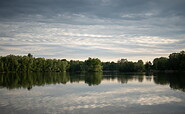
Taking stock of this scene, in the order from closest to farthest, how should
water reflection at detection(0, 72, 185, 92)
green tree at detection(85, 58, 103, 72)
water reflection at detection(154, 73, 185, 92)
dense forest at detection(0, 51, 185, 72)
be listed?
1. water reflection at detection(154, 73, 185, 92)
2. water reflection at detection(0, 72, 185, 92)
3. dense forest at detection(0, 51, 185, 72)
4. green tree at detection(85, 58, 103, 72)

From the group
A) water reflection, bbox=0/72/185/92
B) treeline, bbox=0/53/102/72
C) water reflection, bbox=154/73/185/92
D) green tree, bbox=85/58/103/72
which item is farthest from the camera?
green tree, bbox=85/58/103/72

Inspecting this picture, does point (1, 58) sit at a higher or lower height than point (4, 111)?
higher

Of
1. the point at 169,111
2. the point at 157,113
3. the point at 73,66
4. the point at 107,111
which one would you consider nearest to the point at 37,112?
the point at 107,111

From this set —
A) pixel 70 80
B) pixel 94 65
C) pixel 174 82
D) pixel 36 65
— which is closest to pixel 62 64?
pixel 36 65

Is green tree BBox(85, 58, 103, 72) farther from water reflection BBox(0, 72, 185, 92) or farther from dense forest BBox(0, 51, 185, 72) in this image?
water reflection BBox(0, 72, 185, 92)

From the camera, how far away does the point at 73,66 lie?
176 m

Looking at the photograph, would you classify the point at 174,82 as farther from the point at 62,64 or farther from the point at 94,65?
the point at 62,64

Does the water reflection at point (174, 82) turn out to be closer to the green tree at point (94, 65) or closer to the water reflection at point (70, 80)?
the water reflection at point (70, 80)

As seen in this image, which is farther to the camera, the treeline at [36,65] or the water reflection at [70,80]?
the treeline at [36,65]

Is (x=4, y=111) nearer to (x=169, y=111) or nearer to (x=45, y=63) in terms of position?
(x=169, y=111)

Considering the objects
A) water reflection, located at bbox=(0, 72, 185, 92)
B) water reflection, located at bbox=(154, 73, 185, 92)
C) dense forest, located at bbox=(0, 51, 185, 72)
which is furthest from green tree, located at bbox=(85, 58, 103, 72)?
water reflection, located at bbox=(154, 73, 185, 92)

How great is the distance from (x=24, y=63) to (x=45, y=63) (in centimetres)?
2231

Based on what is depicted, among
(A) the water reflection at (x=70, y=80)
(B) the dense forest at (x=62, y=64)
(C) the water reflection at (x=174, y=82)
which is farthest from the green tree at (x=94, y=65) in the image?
(C) the water reflection at (x=174, y=82)

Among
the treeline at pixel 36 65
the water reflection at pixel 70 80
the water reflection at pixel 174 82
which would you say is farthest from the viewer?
the treeline at pixel 36 65
